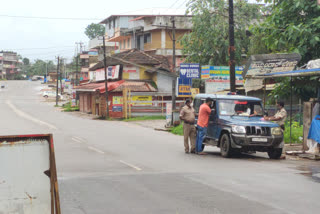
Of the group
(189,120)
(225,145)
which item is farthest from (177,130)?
(225,145)

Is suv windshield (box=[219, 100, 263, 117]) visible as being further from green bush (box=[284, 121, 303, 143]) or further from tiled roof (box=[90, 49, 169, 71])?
tiled roof (box=[90, 49, 169, 71])

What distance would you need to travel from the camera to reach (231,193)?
9.21 meters

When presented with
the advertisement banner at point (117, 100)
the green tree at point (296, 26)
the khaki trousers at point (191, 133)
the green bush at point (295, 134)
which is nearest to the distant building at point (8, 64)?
the advertisement banner at point (117, 100)

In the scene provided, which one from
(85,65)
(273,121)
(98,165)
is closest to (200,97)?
(273,121)

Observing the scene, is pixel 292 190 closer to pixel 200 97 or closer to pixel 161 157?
pixel 161 157

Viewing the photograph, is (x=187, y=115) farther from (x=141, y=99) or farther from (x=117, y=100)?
(x=141, y=99)

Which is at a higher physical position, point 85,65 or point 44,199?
point 85,65

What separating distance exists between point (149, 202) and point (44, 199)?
3.10 m

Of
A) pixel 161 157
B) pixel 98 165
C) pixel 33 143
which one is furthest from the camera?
pixel 161 157

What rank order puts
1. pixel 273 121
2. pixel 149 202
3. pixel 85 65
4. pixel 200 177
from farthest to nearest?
pixel 85 65 → pixel 273 121 → pixel 200 177 → pixel 149 202

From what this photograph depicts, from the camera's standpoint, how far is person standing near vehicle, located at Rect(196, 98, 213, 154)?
1620cm

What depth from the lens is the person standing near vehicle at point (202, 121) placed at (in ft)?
53.2

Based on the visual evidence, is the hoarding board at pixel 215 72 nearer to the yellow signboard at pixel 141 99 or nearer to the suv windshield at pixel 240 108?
the yellow signboard at pixel 141 99

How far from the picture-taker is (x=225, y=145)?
15914 millimetres
